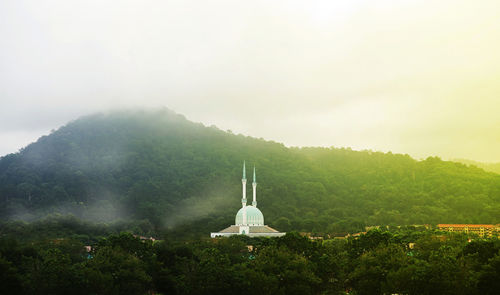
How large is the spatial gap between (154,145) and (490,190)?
56352 mm

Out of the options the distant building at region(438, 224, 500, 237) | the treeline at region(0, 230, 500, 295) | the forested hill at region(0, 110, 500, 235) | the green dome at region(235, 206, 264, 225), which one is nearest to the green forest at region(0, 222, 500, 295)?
the treeline at region(0, 230, 500, 295)

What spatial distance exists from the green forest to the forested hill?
39.3 m

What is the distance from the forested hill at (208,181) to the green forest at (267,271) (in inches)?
1548

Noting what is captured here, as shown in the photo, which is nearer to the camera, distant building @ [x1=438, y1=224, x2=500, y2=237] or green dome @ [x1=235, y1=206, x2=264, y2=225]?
distant building @ [x1=438, y1=224, x2=500, y2=237]

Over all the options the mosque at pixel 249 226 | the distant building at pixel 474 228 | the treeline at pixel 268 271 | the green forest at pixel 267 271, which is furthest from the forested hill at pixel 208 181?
the treeline at pixel 268 271

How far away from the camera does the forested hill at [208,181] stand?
308 feet

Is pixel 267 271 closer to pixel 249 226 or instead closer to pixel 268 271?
pixel 268 271

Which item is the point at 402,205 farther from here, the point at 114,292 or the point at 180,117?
the point at 114,292

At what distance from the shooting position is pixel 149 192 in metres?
102

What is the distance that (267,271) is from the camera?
139 feet

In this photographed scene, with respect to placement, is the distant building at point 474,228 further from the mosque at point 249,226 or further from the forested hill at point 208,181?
the mosque at point 249,226

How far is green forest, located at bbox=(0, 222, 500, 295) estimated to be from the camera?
3938 centimetres

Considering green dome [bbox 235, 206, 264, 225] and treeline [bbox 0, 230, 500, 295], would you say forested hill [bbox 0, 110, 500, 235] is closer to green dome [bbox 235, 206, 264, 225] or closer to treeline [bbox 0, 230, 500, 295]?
green dome [bbox 235, 206, 264, 225]

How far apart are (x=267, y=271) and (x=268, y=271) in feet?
0.23
